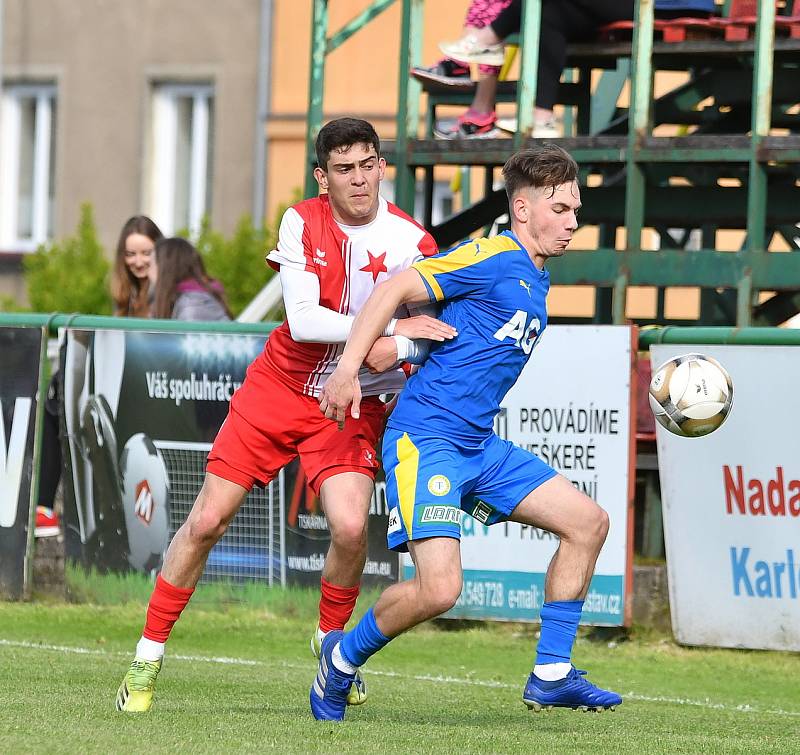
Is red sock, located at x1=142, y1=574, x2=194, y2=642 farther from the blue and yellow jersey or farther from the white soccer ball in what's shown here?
the white soccer ball

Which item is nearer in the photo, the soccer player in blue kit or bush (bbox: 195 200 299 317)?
the soccer player in blue kit

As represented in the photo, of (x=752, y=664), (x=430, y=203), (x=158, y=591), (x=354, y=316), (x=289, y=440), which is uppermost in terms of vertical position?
(x=430, y=203)

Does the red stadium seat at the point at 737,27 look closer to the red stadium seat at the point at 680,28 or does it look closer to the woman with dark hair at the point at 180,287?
the red stadium seat at the point at 680,28

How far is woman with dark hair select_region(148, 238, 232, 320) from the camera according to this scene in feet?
34.6

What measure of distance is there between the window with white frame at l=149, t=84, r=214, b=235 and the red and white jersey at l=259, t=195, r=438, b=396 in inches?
735

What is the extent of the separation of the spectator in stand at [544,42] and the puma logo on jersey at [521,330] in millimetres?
4641

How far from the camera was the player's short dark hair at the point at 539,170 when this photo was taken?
646 centimetres

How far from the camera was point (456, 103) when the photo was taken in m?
13.2

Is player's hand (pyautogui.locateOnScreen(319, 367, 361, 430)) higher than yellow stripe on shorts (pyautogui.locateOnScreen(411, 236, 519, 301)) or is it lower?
lower

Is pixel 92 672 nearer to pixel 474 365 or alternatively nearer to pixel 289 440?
pixel 289 440

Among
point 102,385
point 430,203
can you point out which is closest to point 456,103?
point 430,203

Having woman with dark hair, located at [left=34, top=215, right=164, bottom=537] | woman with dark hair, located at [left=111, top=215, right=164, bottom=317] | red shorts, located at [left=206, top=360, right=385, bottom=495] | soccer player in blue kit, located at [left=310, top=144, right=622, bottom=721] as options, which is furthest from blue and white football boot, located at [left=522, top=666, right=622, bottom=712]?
woman with dark hair, located at [left=111, top=215, right=164, bottom=317]

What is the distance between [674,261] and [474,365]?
451cm

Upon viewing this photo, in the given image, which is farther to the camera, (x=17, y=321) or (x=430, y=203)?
(x=430, y=203)
